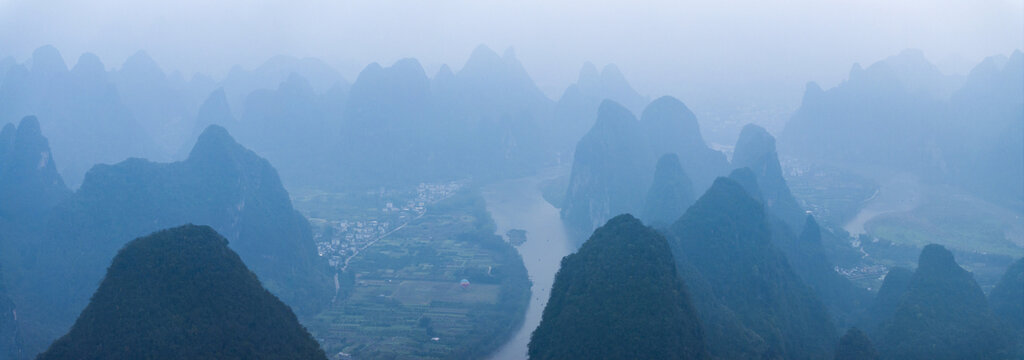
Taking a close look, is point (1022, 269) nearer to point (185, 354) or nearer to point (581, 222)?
point (581, 222)

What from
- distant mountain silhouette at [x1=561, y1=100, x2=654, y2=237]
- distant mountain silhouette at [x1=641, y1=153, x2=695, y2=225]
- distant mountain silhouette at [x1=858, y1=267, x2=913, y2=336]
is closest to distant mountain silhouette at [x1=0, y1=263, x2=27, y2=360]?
distant mountain silhouette at [x1=641, y1=153, x2=695, y2=225]

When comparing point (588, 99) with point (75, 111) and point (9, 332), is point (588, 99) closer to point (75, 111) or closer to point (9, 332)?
point (75, 111)

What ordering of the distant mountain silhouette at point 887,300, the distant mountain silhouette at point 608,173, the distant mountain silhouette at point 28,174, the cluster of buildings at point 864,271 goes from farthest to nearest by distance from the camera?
the distant mountain silhouette at point 608,173, the cluster of buildings at point 864,271, the distant mountain silhouette at point 28,174, the distant mountain silhouette at point 887,300

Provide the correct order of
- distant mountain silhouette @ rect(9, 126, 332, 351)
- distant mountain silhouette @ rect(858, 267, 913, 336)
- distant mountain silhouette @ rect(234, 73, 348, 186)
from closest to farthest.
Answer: distant mountain silhouette @ rect(858, 267, 913, 336), distant mountain silhouette @ rect(9, 126, 332, 351), distant mountain silhouette @ rect(234, 73, 348, 186)

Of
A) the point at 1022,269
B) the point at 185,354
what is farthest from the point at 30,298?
the point at 1022,269

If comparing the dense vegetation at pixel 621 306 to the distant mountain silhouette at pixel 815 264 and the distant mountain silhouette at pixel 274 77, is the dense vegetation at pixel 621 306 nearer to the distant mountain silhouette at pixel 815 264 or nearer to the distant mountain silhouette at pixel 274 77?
the distant mountain silhouette at pixel 815 264

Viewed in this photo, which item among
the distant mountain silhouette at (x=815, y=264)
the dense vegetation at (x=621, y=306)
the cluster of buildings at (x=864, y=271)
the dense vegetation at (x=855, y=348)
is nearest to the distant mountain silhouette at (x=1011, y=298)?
the distant mountain silhouette at (x=815, y=264)

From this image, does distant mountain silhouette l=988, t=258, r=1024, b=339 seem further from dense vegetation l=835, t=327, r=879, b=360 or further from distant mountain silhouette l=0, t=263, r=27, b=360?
distant mountain silhouette l=0, t=263, r=27, b=360
